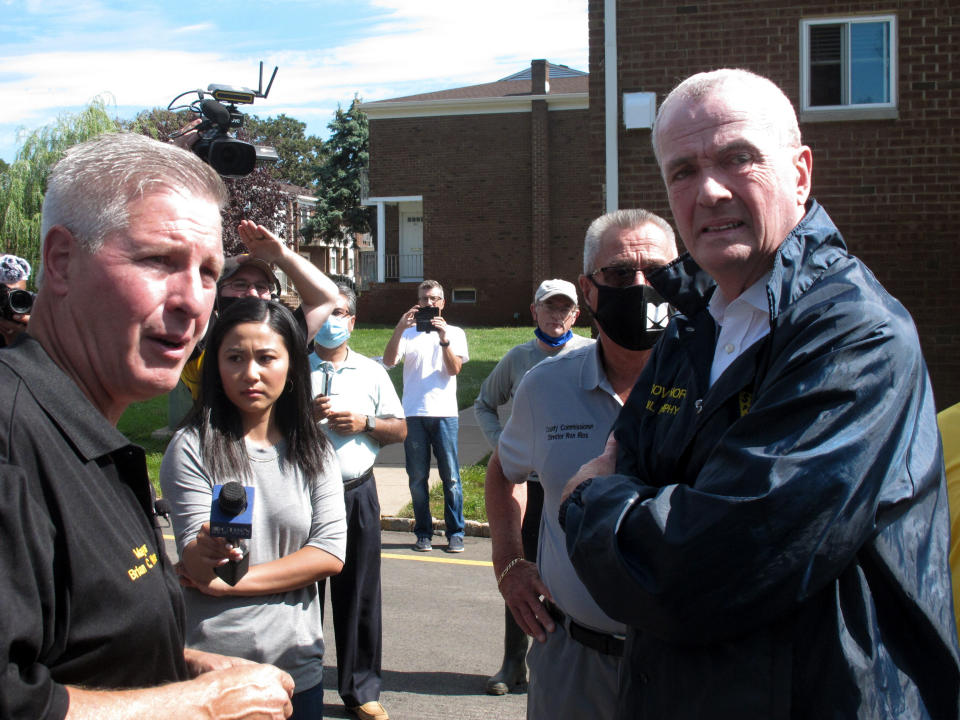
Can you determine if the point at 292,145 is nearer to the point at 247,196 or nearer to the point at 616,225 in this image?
the point at 247,196

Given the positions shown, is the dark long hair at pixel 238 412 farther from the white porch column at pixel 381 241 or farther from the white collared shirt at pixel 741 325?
the white porch column at pixel 381 241

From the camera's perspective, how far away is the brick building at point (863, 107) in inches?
397

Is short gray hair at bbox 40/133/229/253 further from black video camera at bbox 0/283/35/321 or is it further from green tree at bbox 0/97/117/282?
green tree at bbox 0/97/117/282

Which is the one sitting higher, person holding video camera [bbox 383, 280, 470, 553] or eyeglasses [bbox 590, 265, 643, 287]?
eyeglasses [bbox 590, 265, 643, 287]

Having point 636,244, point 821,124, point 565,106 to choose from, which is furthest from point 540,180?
point 636,244

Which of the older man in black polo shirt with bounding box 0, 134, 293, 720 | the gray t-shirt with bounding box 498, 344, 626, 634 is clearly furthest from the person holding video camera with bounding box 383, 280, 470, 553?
the older man in black polo shirt with bounding box 0, 134, 293, 720

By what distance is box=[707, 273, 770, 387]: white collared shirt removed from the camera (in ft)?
5.73

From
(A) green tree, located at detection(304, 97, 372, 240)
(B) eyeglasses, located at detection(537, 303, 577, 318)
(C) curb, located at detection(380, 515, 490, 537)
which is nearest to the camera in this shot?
(B) eyeglasses, located at detection(537, 303, 577, 318)

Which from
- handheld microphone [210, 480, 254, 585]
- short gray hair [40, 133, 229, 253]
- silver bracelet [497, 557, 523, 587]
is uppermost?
short gray hair [40, 133, 229, 253]

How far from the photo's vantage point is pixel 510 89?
3316 cm

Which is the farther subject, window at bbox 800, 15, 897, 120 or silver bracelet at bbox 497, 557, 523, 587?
window at bbox 800, 15, 897, 120

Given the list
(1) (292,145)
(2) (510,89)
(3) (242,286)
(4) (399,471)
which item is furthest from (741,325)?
(1) (292,145)

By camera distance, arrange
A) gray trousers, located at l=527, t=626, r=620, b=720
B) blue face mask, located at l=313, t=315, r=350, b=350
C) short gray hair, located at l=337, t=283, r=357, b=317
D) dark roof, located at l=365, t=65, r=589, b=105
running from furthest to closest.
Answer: dark roof, located at l=365, t=65, r=589, b=105 → short gray hair, located at l=337, t=283, r=357, b=317 → blue face mask, located at l=313, t=315, r=350, b=350 → gray trousers, located at l=527, t=626, r=620, b=720

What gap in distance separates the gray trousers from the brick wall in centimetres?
2800
